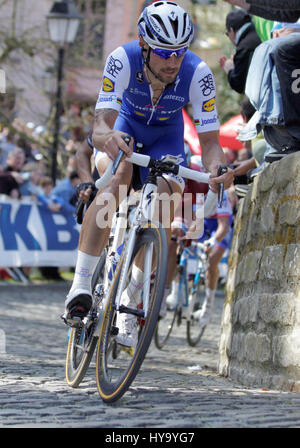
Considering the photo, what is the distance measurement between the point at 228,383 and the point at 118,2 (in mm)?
34284

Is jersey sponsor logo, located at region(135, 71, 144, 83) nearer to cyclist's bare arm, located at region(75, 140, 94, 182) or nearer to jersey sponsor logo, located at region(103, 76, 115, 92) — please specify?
jersey sponsor logo, located at region(103, 76, 115, 92)

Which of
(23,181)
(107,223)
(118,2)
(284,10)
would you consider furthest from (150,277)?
(118,2)

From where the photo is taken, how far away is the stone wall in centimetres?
598

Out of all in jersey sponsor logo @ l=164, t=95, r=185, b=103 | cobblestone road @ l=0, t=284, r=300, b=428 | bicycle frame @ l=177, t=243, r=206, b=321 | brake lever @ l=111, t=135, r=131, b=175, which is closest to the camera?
cobblestone road @ l=0, t=284, r=300, b=428

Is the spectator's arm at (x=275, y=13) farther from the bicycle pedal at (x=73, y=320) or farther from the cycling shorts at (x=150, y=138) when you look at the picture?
the bicycle pedal at (x=73, y=320)

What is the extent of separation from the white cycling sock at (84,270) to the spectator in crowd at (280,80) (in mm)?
1998

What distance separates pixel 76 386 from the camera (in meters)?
5.70

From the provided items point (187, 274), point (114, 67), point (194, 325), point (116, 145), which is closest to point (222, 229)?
point (187, 274)

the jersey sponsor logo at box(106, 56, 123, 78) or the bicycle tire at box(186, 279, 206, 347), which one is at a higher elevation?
the jersey sponsor logo at box(106, 56, 123, 78)

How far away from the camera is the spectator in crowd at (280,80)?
7184 millimetres

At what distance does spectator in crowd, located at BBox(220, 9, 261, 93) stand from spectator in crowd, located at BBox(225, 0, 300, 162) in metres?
1.28

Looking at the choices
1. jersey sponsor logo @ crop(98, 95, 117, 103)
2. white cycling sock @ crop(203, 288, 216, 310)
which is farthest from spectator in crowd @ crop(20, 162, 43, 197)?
jersey sponsor logo @ crop(98, 95, 117, 103)

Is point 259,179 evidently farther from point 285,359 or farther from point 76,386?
point 76,386
